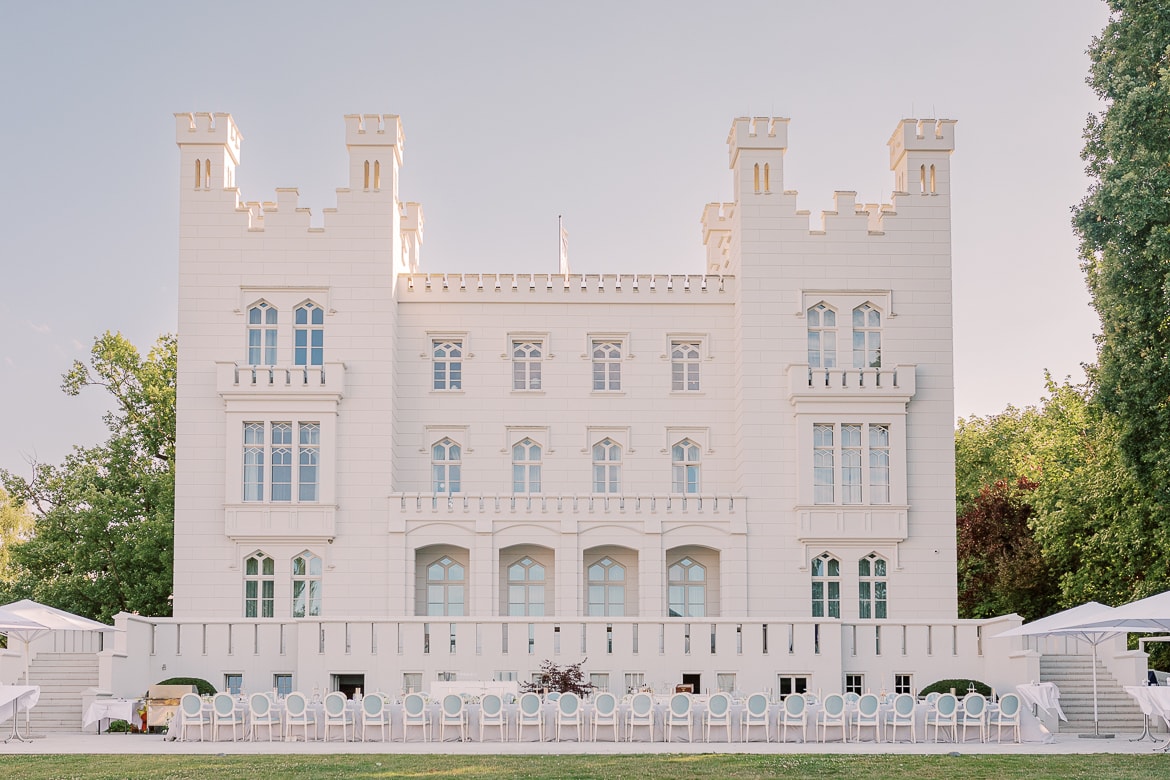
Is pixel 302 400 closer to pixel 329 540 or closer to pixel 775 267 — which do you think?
pixel 329 540

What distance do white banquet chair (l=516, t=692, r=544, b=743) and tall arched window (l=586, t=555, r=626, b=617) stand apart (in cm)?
1138

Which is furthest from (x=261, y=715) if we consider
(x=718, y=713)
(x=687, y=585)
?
(x=687, y=585)

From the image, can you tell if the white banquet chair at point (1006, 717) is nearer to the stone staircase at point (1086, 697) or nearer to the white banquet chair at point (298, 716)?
the stone staircase at point (1086, 697)

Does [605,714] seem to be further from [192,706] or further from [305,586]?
[305,586]

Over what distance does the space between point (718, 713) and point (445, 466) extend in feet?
44.6

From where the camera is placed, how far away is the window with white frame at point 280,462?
31906mm

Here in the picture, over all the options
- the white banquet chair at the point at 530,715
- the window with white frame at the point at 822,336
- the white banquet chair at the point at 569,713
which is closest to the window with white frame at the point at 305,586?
the white banquet chair at the point at 530,715

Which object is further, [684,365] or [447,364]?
[684,365]

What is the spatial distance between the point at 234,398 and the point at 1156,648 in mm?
22562

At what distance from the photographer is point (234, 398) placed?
3198 cm

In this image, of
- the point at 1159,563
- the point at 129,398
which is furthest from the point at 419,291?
the point at 1159,563

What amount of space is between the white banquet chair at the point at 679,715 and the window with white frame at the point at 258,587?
12683mm

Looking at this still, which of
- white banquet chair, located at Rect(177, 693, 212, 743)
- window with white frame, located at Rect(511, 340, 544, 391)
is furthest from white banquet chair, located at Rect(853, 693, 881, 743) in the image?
window with white frame, located at Rect(511, 340, 544, 391)

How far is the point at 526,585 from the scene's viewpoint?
3319cm
